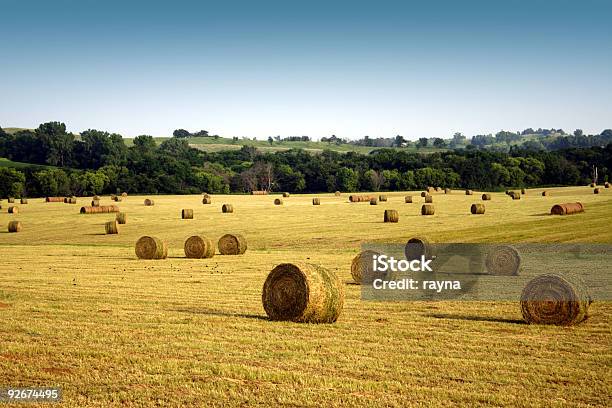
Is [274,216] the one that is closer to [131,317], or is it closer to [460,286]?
[460,286]

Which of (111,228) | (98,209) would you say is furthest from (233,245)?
(98,209)

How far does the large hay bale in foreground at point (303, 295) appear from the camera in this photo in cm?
1647

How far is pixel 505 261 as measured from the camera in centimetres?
2697

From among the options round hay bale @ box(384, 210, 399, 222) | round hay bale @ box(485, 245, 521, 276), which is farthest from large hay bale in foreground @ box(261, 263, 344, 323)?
round hay bale @ box(384, 210, 399, 222)

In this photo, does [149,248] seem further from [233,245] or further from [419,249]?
[419,249]

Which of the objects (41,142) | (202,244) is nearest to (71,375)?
(202,244)

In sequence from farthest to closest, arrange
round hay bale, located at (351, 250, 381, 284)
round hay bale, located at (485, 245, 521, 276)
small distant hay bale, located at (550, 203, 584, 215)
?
1. small distant hay bale, located at (550, 203, 584, 215)
2. round hay bale, located at (485, 245, 521, 276)
3. round hay bale, located at (351, 250, 381, 284)

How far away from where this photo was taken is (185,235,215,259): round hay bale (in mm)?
34750

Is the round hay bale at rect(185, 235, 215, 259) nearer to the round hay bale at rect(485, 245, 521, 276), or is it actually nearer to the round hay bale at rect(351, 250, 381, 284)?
the round hay bale at rect(351, 250, 381, 284)

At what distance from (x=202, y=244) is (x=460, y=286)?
A: 47.9 ft
